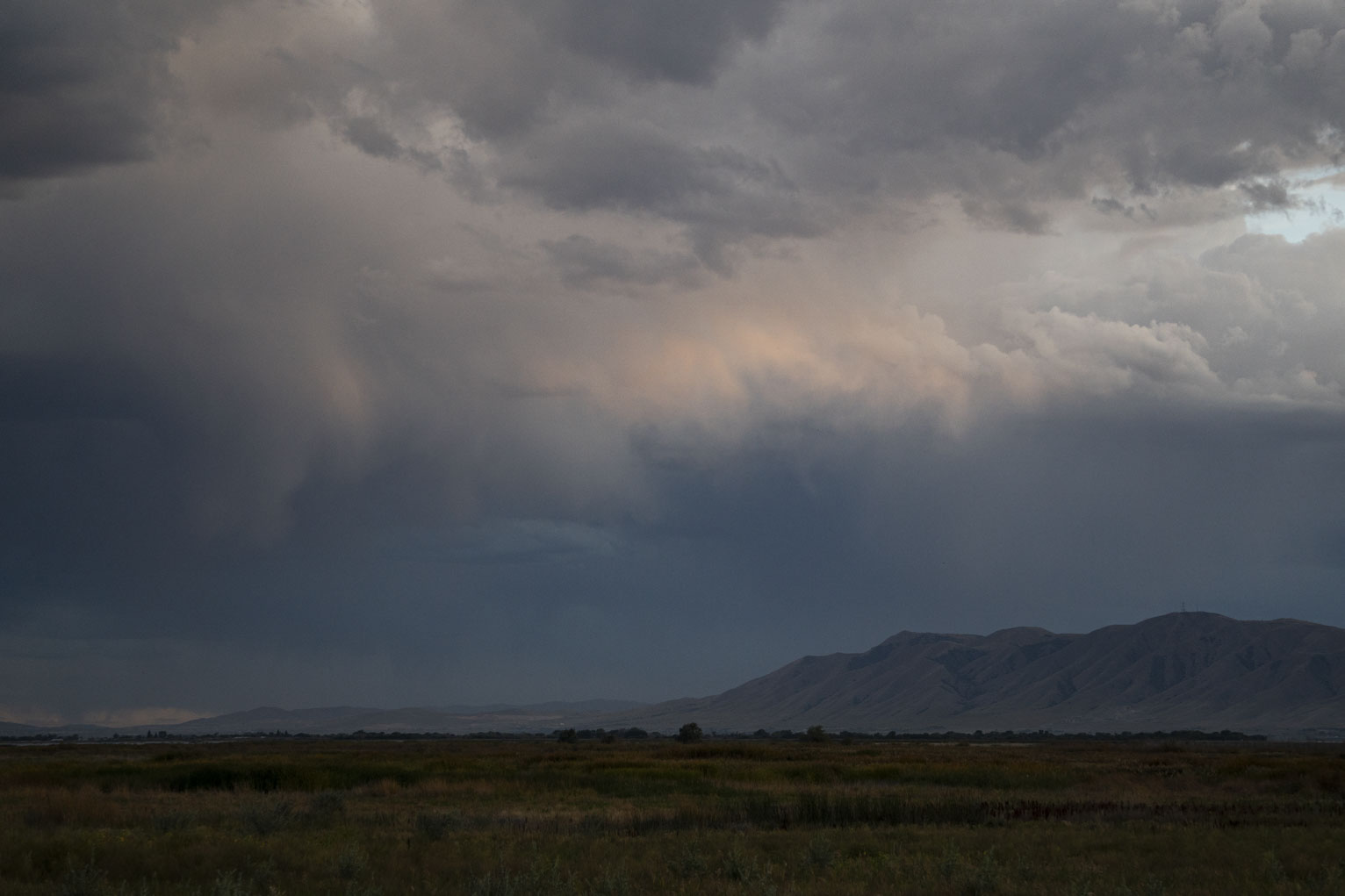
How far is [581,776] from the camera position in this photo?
5241cm

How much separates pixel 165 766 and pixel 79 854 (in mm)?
42055

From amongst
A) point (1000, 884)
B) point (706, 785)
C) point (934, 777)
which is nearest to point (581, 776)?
point (706, 785)

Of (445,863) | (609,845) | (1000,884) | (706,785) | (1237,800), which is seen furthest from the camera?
(706,785)

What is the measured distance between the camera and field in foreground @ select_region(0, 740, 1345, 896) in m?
18.3

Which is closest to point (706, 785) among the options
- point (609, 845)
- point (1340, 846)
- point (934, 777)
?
point (934, 777)

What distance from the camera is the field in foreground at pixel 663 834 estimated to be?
722 inches

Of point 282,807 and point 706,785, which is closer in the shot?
point 282,807

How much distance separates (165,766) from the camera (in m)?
57.1

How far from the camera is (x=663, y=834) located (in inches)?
1068

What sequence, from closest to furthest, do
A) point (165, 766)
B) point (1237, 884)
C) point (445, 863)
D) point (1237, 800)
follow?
point (1237, 884) < point (445, 863) < point (1237, 800) < point (165, 766)

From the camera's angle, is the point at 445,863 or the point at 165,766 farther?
the point at 165,766

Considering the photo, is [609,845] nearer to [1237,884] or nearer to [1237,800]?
[1237,884]

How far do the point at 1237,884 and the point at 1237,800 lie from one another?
22.3 metres

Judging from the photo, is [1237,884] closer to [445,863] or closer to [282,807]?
[445,863]
